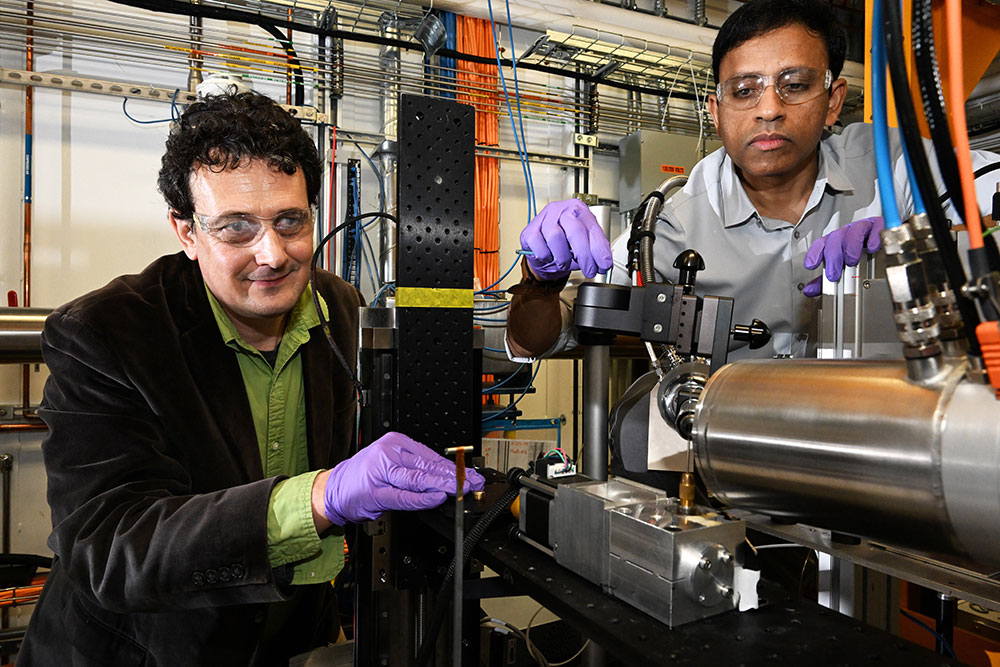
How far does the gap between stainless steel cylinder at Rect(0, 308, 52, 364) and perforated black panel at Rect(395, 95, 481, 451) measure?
3.56ft

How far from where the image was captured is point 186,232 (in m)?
1.16

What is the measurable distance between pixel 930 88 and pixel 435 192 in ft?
2.21

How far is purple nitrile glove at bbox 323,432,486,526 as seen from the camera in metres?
0.85

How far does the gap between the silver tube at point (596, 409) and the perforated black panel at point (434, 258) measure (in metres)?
0.21

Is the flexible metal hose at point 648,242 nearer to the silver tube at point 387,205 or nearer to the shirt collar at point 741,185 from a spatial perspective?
the shirt collar at point 741,185

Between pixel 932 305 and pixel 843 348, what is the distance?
691 mm

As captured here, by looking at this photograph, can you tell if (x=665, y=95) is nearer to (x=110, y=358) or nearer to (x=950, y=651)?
(x=950, y=651)

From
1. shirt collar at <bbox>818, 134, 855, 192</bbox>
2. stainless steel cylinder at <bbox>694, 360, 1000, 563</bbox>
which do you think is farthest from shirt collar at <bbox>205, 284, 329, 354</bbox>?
shirt collar at <bbox>818, 134, 855, 192</bbox>

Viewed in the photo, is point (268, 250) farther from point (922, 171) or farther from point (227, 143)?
point (922, 171)

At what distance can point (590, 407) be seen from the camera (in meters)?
0.88

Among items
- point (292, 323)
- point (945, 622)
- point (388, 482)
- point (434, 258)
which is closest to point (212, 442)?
point (292, 323)

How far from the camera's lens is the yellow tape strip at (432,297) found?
0.94 metres

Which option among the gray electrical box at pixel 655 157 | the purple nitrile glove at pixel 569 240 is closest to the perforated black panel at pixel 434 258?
the purple nitrile glove at pixel 569 240

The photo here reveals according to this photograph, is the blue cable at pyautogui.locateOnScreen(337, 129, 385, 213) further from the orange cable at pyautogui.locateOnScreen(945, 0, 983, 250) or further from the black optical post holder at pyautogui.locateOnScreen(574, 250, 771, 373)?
the orange cable at pyautogui.locateOnScreen(945, 0, 983, 250)
